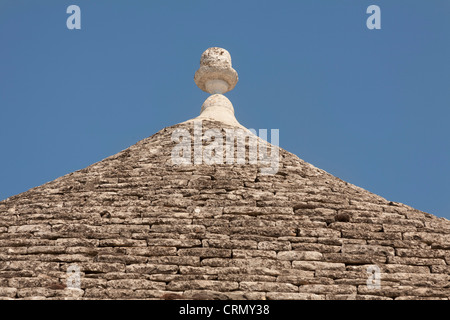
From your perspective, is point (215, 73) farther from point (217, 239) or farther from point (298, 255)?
point (298, 255)

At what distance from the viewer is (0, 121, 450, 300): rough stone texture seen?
236 inches

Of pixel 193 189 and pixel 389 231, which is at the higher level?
pixel 193 189

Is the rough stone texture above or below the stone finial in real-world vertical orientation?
below

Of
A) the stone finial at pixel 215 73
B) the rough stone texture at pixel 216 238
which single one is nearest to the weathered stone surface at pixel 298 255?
the rough stone texture at pixel 216 238

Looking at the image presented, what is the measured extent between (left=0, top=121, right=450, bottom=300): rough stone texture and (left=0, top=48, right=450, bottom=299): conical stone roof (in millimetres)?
13

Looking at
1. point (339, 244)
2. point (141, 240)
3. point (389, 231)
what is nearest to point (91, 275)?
point (141, 240)

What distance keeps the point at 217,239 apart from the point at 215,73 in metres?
5.51

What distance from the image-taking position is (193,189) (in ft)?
24.3

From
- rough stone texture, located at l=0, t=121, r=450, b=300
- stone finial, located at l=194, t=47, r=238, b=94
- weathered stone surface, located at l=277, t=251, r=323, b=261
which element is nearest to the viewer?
rough stone texture, located at l=0, t=121, r=450, b=300

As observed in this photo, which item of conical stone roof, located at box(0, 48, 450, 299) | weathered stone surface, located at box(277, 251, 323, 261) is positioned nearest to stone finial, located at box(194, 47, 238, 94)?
conical stone roof, located at box(0, 48, 450, 299)

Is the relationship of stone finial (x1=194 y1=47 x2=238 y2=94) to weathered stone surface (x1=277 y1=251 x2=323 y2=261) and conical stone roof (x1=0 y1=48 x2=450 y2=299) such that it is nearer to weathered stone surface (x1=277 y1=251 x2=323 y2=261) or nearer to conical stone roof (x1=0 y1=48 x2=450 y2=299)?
Answer: conical stone roof (x1=0 y1=48 x2=450 y2=299)
